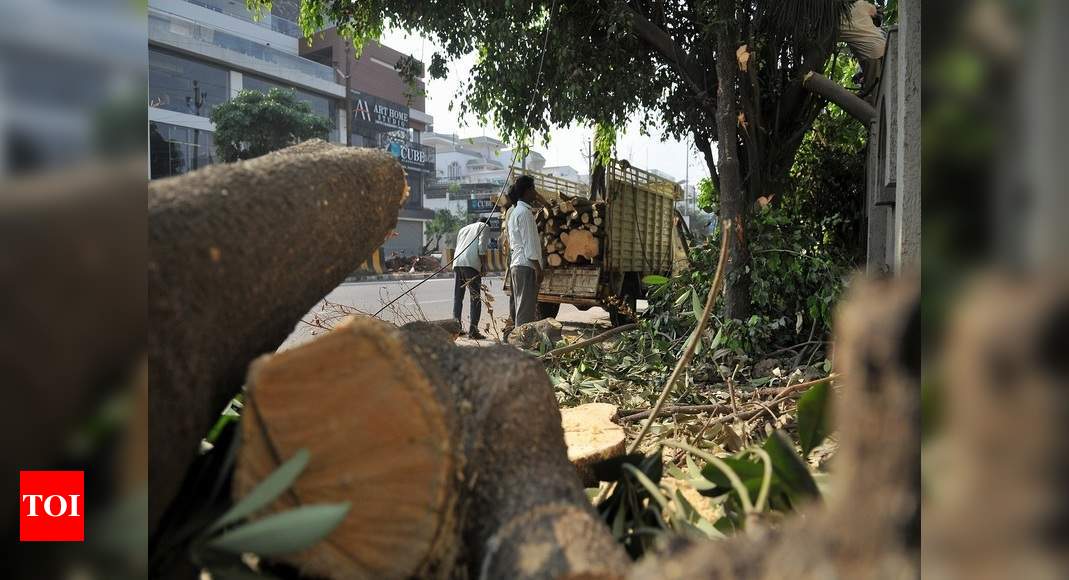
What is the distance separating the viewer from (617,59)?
6.07m

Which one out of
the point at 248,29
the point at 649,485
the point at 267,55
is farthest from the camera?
the point at 267,55

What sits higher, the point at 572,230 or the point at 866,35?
the point at 866,35

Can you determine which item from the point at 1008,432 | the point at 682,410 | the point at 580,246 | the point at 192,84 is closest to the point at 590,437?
the point at 682,410

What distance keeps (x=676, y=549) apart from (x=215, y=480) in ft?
2.64

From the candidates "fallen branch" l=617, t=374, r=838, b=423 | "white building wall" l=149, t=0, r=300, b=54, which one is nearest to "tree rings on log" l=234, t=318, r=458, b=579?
"fallen branch" l=617, t=374, r=838, b=423

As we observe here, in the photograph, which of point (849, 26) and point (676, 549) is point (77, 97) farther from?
point (849, 26)

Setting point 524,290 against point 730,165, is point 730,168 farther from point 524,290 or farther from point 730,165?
point 524,290

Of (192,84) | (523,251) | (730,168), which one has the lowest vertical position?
(523,251)

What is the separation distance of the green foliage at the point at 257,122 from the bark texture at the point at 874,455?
35.3 feet

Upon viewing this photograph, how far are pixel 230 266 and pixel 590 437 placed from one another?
46.9 inches

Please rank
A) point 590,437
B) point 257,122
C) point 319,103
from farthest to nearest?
1. point 319,103
2. point 257,122
3. point 590,437

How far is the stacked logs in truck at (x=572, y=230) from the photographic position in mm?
7184

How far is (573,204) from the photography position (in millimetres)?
7312

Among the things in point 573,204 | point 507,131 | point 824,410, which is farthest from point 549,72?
point 824,410
